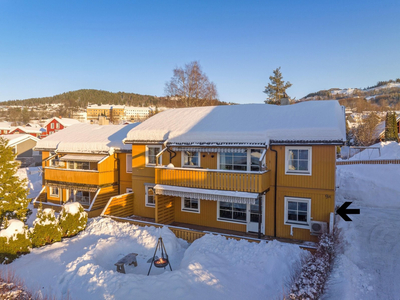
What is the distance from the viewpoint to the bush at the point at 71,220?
13102 mm

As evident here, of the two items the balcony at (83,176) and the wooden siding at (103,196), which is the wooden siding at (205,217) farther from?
the balcony at (83,176)

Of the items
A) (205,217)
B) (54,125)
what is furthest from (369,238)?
(54,125)

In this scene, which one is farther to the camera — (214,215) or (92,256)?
(214,215)

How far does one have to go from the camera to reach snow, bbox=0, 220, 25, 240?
10981 mm

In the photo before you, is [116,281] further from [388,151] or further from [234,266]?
[388,151]

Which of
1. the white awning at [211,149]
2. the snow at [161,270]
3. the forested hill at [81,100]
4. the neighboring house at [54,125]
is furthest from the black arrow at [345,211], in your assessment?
the forested hill at [81,100]

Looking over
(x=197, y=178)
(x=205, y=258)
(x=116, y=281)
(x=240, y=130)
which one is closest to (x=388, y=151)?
(x=240, y=130)

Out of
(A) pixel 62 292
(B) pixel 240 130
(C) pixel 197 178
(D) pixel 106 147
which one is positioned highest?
(B) pixel 240 130

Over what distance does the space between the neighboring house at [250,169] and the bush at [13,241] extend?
498cm

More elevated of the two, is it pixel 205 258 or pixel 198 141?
pixel 198 141

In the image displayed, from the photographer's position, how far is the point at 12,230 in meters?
11.2

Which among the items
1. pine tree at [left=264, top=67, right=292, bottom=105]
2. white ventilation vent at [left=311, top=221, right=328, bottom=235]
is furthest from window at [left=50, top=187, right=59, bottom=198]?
pine tree at [left=264, top=67, right=292, bottom=105]

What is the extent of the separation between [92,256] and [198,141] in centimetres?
764

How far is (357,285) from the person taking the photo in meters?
8.16
